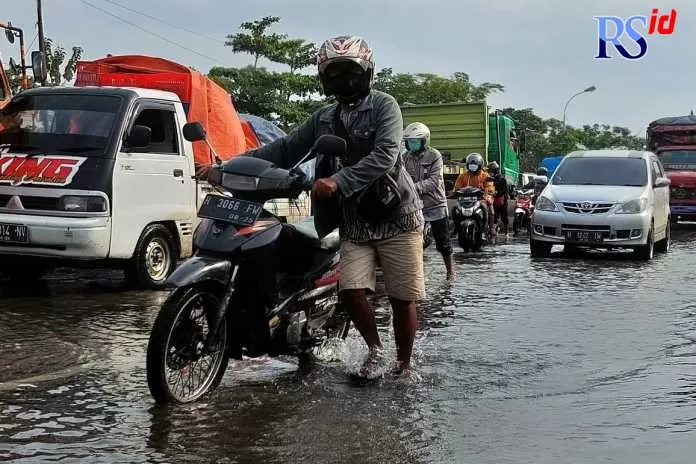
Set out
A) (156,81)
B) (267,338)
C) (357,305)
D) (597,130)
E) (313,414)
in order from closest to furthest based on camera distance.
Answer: (313,414) → (267,338) → (357,305) → (156,81) → (597,130)

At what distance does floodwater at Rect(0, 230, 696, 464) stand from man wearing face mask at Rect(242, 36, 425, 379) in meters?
0.43

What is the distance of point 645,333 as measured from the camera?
22.8ft

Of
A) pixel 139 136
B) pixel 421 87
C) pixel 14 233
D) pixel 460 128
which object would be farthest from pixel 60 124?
pixel 421 87

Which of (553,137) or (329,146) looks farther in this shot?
(553,137)

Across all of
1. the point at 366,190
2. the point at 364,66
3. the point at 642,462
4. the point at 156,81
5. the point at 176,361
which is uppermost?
the point at 156,81

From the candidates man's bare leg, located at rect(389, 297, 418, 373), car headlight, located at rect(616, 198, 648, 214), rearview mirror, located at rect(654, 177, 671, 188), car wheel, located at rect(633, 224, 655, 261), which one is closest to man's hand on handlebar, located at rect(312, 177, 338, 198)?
man's bare leg, located at rect(389, 297, 418, 373)

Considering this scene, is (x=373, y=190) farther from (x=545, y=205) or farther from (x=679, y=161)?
(x=679, y=161)

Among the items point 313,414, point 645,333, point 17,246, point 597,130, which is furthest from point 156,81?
point 597,130

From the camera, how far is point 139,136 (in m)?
8.34

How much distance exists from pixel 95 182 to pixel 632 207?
26.2 ft

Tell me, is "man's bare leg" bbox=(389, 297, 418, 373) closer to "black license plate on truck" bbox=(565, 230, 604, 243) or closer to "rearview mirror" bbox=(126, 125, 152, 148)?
"rearview mirror" bbox=(126, 125, 152, 148)

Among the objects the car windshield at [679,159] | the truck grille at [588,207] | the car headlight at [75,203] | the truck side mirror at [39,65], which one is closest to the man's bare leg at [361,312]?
the car headlight at [75,203]

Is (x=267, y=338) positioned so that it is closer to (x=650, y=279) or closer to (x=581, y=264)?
(x=650, y=279)

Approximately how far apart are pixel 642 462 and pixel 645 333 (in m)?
3.26
